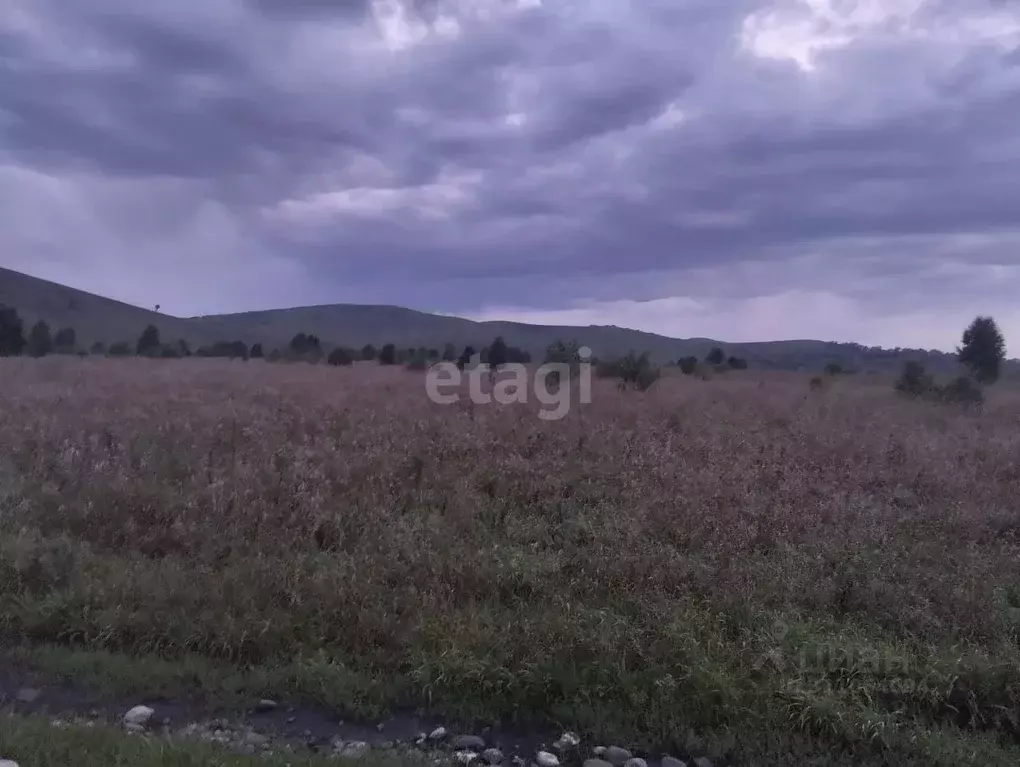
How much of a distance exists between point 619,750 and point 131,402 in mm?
10722

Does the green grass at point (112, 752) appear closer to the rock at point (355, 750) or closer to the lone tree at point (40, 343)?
the rock at point (355, 750)

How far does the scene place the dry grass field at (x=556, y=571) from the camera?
14.3 feet

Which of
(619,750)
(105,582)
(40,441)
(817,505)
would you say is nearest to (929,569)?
(817,505)

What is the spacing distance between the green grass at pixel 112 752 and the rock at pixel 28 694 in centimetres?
59

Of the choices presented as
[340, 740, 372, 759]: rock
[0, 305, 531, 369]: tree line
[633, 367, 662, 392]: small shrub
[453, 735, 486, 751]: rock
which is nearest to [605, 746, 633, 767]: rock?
[453, 735, 486, 751]: rock

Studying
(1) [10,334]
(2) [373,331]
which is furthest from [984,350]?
(2) [373,331]

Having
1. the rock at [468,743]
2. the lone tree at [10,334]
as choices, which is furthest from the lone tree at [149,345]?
the rock at [468,743]

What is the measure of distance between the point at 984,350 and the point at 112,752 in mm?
33984

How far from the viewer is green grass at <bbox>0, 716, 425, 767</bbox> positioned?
11.2ft

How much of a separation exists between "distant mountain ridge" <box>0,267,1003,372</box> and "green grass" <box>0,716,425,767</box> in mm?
46048

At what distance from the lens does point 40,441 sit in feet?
28.3

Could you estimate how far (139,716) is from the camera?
163 inches

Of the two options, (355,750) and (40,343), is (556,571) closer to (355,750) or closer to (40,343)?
(355,750)

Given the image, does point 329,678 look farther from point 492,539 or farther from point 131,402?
point 131,402
